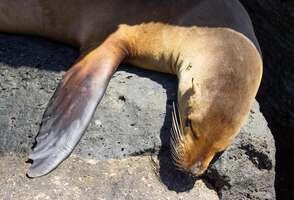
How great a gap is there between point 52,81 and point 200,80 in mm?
863

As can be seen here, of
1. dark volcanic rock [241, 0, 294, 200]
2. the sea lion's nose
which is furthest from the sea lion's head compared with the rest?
dark volcanic rock [241, 0, 294, 200]

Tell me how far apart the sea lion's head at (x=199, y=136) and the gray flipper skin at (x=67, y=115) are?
501 millimetres

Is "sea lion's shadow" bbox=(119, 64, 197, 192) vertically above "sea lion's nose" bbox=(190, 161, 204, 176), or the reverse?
"sea lion's nose" bbox=(190, 161, 204, 176)

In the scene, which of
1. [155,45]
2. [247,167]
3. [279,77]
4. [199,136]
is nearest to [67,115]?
[199,136]

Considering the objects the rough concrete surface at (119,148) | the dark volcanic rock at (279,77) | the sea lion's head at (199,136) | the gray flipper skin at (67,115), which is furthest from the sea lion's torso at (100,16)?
the dark volcanic rock at (279,77)

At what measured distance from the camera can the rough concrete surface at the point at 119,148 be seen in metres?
3.83

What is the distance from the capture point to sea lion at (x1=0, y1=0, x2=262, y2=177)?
12.8ft

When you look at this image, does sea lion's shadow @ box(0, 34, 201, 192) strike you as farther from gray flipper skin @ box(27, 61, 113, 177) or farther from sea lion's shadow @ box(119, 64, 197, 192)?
gray flipper skin @ box(27, 61, 113, 177)

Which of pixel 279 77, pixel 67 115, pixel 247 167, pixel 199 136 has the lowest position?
pixel 279 77

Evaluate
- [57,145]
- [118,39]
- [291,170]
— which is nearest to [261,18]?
[291,170]

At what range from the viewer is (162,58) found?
452cm

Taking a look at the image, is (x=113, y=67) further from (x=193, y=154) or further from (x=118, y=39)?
(x=193, y=154)

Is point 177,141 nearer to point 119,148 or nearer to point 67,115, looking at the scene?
point 119,148

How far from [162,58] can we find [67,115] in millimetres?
795
